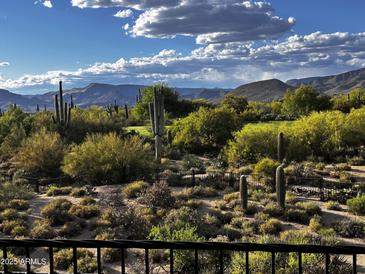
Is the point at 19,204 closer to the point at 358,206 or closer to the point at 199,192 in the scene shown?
the point at 199,192

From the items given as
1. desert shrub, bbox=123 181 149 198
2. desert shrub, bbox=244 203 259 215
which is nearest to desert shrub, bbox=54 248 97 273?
desert shrub, bbox=244 203 259 215

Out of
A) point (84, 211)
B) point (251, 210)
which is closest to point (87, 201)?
point (84, 211)

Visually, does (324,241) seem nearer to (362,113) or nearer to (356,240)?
(356,240)

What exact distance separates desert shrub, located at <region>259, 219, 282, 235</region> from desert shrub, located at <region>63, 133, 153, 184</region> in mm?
10204

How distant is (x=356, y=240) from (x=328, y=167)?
13586 millimetres

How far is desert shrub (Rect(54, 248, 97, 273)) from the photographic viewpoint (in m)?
12.5

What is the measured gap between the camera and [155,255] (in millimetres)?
13180

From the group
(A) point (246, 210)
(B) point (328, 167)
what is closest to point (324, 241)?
(A) point (246, 210)

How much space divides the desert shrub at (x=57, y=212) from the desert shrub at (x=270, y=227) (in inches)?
265

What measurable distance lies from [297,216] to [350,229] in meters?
2.15

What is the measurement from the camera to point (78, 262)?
1306 cm

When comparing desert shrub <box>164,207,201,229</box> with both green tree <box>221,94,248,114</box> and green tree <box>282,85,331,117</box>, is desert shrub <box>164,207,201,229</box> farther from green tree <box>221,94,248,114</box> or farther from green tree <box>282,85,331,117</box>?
green tree <box>282,85,331,117</box>

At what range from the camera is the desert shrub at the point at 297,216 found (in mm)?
17359

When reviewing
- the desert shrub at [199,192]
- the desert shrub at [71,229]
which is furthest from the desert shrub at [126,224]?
the desert shrub at [199,192]
